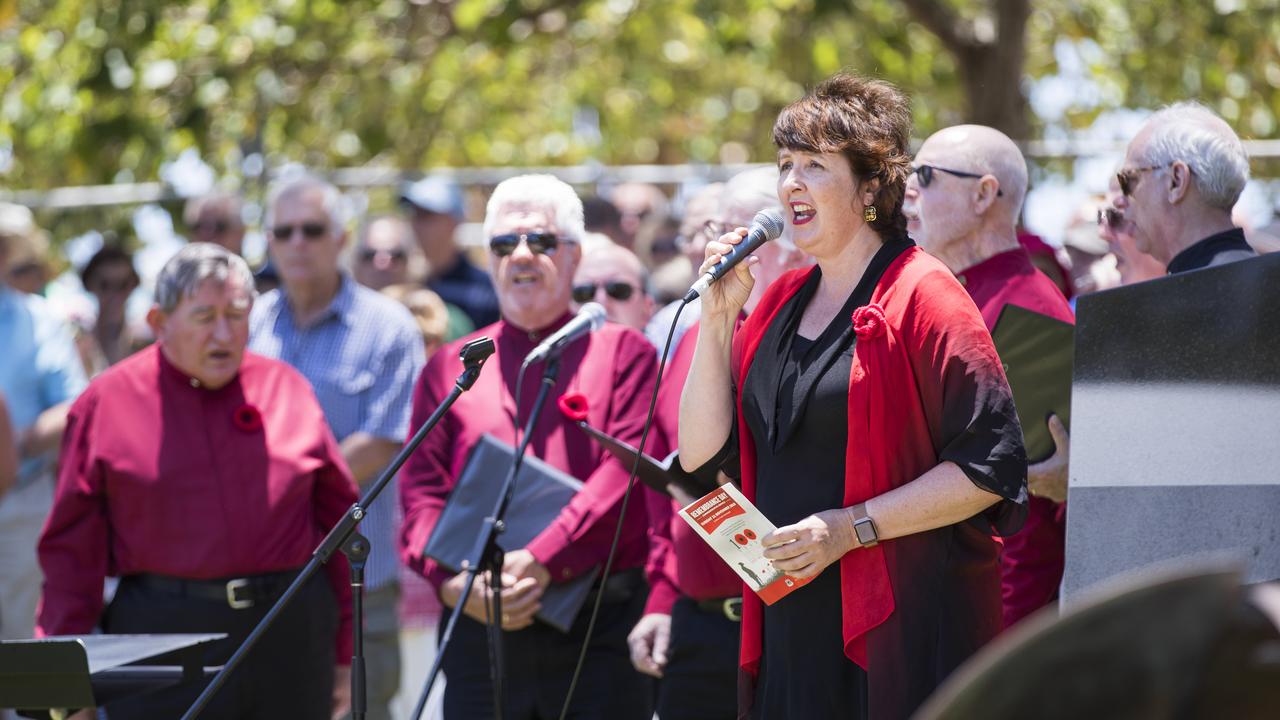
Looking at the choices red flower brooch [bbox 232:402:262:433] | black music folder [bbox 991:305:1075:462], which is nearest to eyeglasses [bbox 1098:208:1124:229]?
black music folder [bbox 991:305:1075:462]

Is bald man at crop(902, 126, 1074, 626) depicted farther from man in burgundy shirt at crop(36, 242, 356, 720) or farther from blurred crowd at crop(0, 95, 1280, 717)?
man in burgundy shirt at crop(36, 242, 356, 720)

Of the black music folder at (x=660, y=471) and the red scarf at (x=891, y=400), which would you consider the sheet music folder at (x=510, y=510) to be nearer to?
the black music folder at (x=660, y=471)

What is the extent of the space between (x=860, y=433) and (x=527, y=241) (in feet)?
6.68

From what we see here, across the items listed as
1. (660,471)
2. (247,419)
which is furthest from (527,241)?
(660,471)

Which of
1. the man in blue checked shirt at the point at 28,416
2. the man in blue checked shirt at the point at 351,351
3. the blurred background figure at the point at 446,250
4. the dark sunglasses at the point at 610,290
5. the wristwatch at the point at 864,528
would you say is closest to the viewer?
the wristwatch at the point at 864,528

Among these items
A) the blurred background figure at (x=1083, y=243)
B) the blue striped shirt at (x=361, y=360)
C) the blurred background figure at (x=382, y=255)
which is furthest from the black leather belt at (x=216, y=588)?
the blurred background figure at (x=1083, y=243)

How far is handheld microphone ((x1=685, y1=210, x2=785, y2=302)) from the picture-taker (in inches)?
148

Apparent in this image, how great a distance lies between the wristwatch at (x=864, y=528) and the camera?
11.3ft

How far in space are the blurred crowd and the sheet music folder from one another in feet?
0.95

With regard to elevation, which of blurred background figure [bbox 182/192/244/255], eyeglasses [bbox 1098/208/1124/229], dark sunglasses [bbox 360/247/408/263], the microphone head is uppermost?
blurred background figure [bbox 182/192/244/255]

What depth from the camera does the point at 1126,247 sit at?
15.2 ft

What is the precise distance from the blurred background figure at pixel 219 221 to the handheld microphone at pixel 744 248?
4902mm

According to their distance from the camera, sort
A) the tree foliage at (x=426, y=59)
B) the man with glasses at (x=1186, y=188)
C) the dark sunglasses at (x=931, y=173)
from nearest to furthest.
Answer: the man with glasses at (x=1186, y=188) < the dark sunglasses at (x=931, y=173) < the tree foliage at (x=426, y=59)

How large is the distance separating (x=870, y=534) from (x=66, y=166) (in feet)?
27.8
